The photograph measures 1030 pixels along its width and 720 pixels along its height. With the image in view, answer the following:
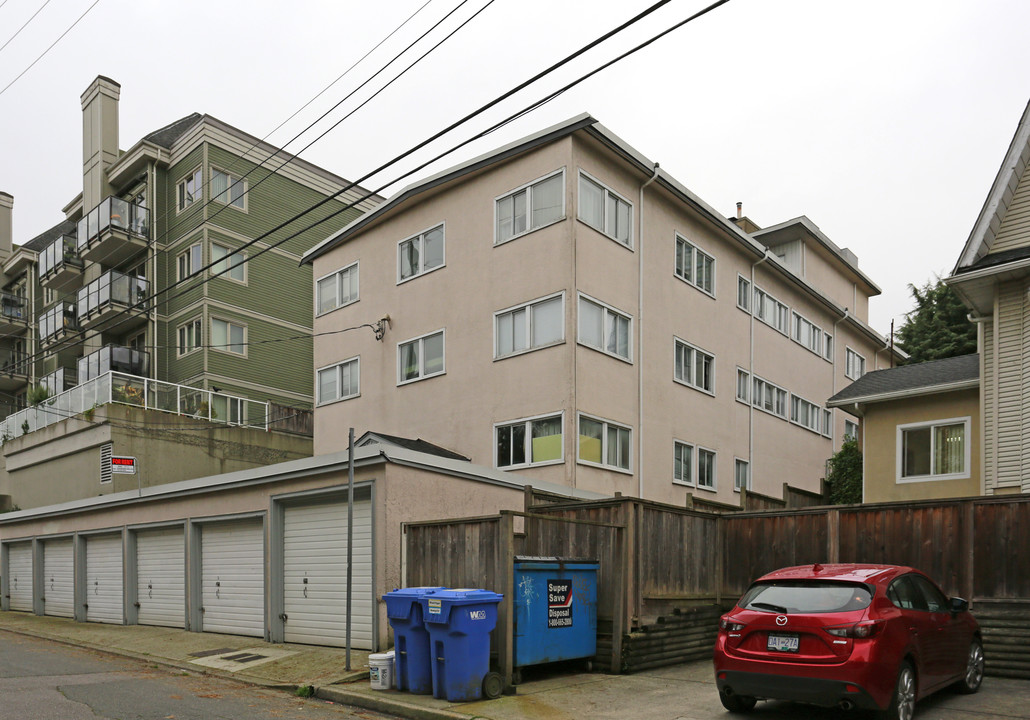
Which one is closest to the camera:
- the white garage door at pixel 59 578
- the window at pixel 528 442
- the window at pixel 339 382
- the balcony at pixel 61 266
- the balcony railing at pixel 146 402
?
the window at pixel 528 442

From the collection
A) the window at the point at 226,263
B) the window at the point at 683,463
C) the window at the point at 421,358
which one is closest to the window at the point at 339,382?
the window at the point at 421,358

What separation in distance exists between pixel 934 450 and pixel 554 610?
12.5 meters

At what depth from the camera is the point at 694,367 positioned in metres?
24.3

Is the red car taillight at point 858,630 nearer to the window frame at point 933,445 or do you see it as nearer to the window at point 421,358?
the window frame at point 933,445

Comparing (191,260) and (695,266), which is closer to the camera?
(695,266)

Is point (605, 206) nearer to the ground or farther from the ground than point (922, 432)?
farther from the ground

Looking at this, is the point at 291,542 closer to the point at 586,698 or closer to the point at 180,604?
the point at 180,604

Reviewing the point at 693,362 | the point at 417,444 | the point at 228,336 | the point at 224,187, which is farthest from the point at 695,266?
the point at 224,187

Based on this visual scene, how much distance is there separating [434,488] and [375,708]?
4.37 metres

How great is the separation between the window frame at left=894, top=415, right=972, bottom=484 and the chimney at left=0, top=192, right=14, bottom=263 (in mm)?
51295

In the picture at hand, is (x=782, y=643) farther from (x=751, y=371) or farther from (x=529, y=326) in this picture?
(x=751, y=371)

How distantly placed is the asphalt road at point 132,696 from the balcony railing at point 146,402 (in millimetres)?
17263

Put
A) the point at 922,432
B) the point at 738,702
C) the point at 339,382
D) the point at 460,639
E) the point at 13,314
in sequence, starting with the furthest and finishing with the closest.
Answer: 1. the point at 13,314
2. the point at 339,382
3. the point at 922,432
4. the point at 460,639
5. the point at 738,702

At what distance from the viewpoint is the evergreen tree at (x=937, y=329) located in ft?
141
